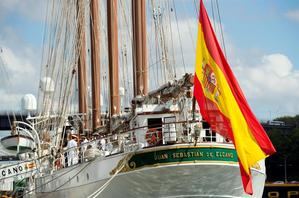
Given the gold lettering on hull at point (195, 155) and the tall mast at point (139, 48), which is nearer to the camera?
the gold lettering on hull at point (195, 155)

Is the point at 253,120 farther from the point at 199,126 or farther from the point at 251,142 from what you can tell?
the point at 199,126

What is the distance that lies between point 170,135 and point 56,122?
12.7m

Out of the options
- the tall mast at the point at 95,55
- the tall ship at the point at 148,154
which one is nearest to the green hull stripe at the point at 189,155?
the tall ship at the point at 148,154

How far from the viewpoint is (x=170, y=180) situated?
28891mm

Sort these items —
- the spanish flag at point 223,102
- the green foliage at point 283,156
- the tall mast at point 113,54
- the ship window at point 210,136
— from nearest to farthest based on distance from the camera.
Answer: the spanish flag at point 223,102 → the ship window at point 210,136 → the tall mast at point 113,54 → the green foliage at point 283,156

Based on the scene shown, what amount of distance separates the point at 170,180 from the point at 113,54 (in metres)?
20.8

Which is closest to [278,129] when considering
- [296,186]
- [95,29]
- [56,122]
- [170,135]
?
[296,186]

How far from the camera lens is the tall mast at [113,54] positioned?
155 ft

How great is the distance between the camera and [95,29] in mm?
54844

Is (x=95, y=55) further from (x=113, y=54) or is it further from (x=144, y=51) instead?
(x=144, y=51)

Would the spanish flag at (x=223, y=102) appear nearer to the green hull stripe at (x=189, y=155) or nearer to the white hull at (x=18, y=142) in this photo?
the green hull stripe at (x=189, y=155)

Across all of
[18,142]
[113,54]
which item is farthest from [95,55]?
[18,142]

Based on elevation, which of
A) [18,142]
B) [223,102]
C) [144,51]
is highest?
[144,51]

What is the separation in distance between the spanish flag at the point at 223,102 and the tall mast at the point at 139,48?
624 inches
